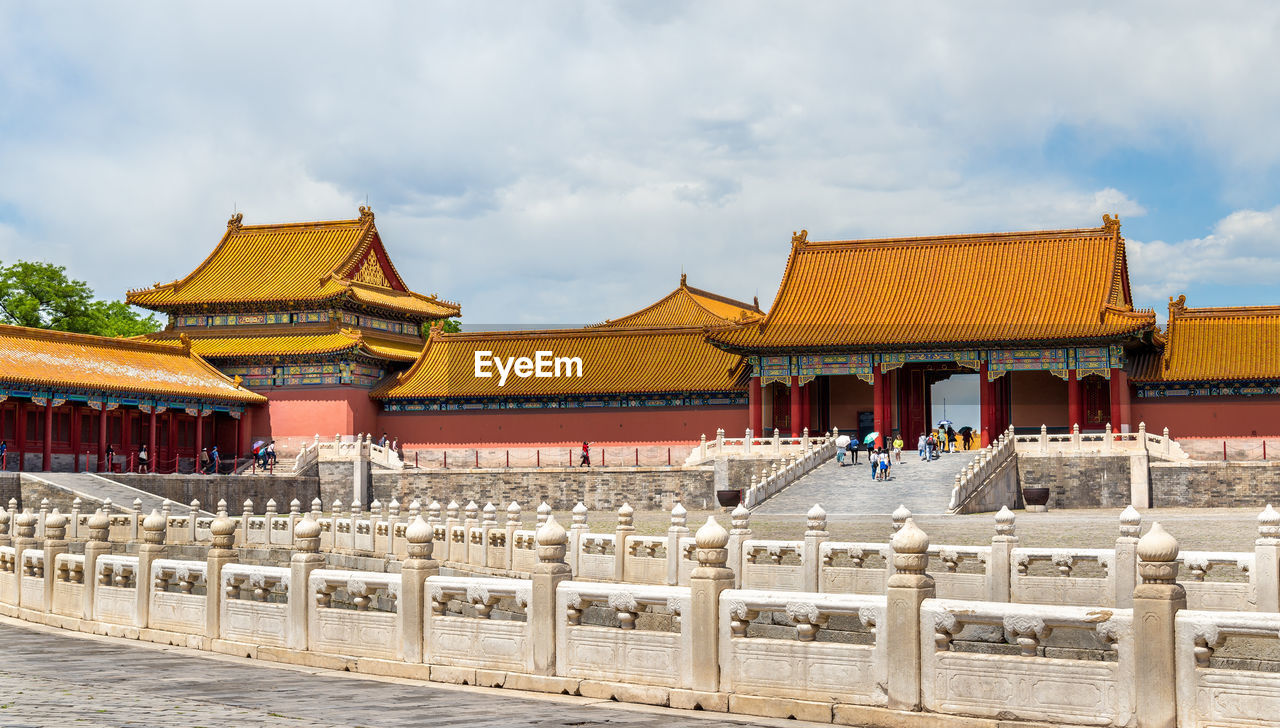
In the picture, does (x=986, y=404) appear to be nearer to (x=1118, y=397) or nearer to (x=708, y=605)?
(x=1118, y=397)

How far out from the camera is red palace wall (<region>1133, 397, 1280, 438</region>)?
44.1 m

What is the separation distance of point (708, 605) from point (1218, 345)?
128ft

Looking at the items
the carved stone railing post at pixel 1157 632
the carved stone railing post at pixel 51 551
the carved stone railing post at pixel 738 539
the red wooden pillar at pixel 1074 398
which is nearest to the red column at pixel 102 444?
the carved stone railing post at pixel 51 551

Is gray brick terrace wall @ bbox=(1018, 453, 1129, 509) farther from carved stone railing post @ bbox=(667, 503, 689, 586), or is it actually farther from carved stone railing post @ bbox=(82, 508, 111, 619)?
carved stone railing post @ bbox=(82, 508, 111, 619)

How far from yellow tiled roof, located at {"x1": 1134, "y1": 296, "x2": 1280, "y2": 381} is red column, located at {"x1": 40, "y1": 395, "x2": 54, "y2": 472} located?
3404 cm

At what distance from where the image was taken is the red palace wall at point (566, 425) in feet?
162

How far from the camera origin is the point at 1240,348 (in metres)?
45.3

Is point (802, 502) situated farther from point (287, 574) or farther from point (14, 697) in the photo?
point (14, 697)

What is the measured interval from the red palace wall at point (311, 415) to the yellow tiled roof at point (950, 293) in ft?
47.5

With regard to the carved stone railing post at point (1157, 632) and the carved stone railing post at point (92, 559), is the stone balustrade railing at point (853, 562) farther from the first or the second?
the carved stone railing post at point (1157, 632)

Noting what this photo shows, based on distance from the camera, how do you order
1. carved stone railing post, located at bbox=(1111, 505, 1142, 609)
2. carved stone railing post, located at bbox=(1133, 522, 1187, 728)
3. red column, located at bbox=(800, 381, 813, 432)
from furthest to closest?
1. red column, located at bbox=(800, 381, 813, 432)
2. carved stone railing post, located at bbox=(1111, 505, 1142, 609)
3. carved stone railing post, located at bbox=(1133, 522, 1187, 728)

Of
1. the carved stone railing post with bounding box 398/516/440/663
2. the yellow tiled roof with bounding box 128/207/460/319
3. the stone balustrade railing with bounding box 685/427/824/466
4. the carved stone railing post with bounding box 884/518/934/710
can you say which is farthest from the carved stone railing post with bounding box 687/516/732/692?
the yellow tiled roof with bounding box 128/207/460/319

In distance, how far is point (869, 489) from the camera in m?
38.1

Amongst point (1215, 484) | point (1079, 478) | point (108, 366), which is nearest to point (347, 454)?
point (108, 366)
